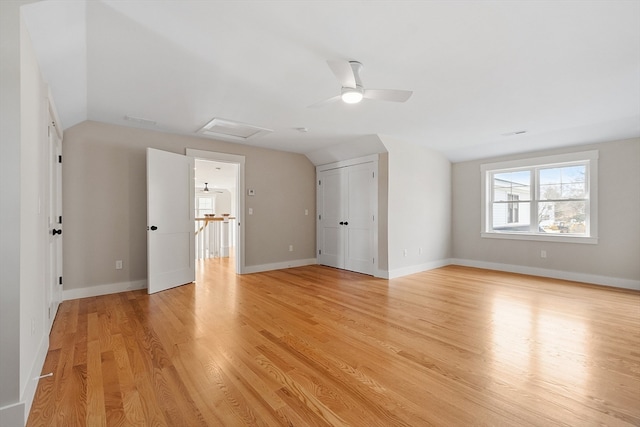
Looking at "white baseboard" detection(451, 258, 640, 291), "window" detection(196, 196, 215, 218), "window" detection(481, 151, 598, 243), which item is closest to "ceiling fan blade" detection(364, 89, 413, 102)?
"window" detection(481, 151, 598, 243)

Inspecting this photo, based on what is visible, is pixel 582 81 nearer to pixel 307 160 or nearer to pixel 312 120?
pixel 312 120

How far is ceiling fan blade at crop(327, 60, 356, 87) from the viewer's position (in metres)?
2.07

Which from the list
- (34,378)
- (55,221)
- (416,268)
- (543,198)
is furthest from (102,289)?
(543,198)

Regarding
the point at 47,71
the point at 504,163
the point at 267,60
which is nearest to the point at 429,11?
the point at 267,60

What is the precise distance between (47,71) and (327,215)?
188 inches

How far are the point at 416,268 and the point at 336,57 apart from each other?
4383 millimetres

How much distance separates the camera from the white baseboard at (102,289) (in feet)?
→ 12.4

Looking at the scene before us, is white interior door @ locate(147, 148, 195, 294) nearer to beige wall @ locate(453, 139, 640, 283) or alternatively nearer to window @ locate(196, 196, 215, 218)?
beige wall @ locate(453, 139, 640, 283)

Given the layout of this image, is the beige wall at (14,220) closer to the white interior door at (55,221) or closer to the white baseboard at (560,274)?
the white interior door at (55,221)

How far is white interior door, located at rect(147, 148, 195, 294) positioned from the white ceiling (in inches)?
26.9

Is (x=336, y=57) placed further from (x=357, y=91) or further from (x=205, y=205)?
(x=205, y=205)

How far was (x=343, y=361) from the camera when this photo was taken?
7.28 ft

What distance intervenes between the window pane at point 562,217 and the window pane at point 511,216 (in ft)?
0.77

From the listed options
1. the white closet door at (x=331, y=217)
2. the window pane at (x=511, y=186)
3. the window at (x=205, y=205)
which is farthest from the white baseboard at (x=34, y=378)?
the window at (x=205, y=205)
